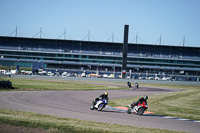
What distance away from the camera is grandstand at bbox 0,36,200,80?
132875 mm

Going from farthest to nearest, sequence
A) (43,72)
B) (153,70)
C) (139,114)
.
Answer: (153,70) < (43,72) < (139,114)

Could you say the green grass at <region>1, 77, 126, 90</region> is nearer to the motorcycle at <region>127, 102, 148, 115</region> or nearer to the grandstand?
the motorcycle at <region>127, 102, 148, 115</region>

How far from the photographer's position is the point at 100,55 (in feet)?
445

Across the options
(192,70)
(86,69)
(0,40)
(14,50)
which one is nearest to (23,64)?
(14,50)

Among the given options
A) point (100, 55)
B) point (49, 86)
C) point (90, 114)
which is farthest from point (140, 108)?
point (100, 55)

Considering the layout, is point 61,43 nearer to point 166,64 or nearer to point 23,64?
point 23,64

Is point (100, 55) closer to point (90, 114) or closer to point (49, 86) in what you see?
point (49, 86)

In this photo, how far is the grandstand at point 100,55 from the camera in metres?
133

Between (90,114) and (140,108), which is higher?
(140,108)

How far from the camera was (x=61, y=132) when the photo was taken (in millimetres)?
12328

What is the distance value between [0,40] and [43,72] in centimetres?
3345

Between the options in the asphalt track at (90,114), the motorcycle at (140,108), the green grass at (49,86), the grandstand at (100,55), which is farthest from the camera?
the grandstand at (100,55)

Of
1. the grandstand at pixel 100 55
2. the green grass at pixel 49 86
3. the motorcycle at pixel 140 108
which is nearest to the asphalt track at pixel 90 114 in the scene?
the motorcycle at pixel 140 108

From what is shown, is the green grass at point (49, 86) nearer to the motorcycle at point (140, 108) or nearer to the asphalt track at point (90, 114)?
the asphalt track at point (90, 114)
